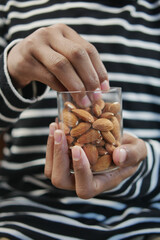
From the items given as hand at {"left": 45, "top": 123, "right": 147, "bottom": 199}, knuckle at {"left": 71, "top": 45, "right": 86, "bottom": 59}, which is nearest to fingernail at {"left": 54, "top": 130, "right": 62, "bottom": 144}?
hand at {"left": 45, "top": 123, "right": 147, "bottom": 199}

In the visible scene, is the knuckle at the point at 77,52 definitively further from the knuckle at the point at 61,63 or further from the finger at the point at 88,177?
the finger at the point at 88,177

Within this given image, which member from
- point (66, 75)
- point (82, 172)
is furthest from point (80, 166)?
A: point (66, 75)

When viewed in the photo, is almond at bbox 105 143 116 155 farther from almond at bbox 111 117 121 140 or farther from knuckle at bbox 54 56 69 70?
knuckle at bbox 54 56 69 70

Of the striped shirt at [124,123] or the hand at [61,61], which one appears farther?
the striped shirt at [124,123]

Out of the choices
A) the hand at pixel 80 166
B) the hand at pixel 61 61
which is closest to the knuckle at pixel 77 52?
the hand at pixel 61 61

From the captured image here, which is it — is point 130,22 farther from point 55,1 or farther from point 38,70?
point 38,70

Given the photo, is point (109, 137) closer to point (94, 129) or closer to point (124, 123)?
point (94, 129)
